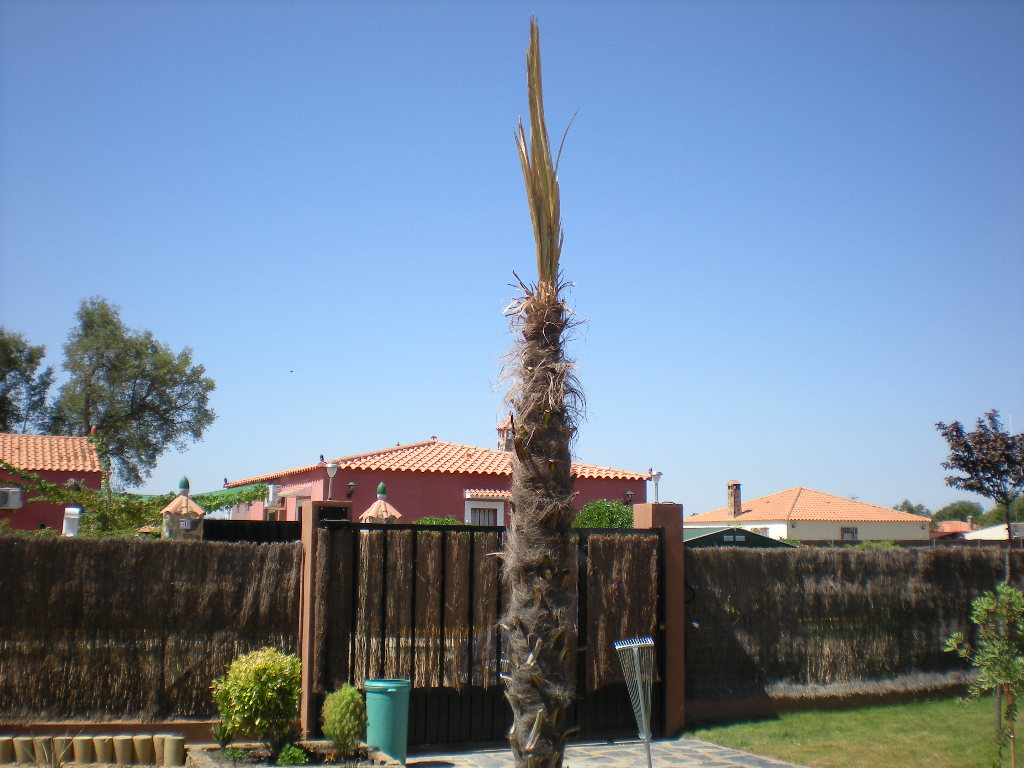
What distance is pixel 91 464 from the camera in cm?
3045

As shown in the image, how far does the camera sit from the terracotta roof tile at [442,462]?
27250 millimetres

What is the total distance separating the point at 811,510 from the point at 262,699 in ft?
135

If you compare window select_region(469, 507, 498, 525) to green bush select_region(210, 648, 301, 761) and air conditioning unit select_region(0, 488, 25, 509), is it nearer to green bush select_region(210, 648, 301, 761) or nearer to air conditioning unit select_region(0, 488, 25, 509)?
air conditioning unit select_region(0, 488, 25, 509)

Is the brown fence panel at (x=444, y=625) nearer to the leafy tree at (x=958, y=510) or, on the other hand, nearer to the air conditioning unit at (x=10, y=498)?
the air conditioning unit at (x=10, y=498)

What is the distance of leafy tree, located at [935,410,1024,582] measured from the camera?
69.5ft

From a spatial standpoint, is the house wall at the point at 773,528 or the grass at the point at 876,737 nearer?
the grass at the point at 876,737

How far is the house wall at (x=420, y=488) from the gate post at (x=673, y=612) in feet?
50.9

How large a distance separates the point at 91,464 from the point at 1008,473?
28.2 metres

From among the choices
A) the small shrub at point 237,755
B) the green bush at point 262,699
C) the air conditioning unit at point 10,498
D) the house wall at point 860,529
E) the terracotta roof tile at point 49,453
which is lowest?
the small shrub at point 237,755

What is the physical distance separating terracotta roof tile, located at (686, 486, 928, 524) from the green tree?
30010 mm

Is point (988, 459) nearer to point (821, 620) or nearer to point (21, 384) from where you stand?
point (821, 620)

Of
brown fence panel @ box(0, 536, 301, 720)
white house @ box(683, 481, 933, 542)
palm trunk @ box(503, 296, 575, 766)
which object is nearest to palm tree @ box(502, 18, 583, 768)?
palm trunk @ box(503, 296, 575, 766)

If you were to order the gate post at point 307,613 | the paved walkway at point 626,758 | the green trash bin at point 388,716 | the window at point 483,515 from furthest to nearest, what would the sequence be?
1. the window at point 483,515
2. the gate post at point 307,613
3. the paved walkway at point 626,758
4. the green trash bin at point 388,716

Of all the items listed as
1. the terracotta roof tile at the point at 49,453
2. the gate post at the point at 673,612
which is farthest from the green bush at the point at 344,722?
the terracotta roof tile at the point at 49,453
